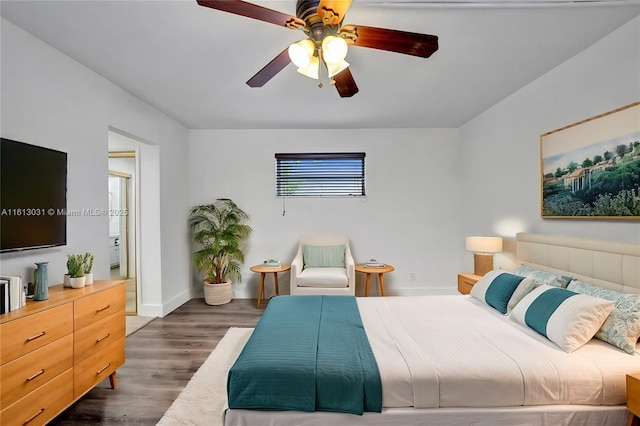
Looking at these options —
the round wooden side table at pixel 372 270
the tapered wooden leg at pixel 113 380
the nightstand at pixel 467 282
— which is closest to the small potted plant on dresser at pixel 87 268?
the tapered wooden leg at pixel 113 380

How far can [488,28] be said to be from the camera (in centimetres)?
208

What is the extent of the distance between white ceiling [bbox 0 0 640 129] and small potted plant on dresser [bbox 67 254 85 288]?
1623 millimetres

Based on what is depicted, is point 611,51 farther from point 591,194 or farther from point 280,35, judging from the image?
point 280,35

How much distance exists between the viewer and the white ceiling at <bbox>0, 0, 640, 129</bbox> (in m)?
1.89

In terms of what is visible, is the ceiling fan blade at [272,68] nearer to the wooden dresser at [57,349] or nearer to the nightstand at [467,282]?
the wooden dresser at [57,349]

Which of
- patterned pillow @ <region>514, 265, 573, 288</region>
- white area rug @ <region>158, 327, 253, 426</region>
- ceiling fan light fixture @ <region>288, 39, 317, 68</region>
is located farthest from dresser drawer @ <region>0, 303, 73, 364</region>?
patterned pillow @ <region>514, 265, 573, 288</region>

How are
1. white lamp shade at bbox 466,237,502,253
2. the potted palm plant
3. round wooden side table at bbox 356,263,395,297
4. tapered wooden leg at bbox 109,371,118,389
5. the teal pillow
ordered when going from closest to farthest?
tapered wooden leg at bbox 109,371,118,389, white lamp shade at bbox 466,237,502,253, round wooden side table at bbox 356,263,395,297, the potted palm plant, the teal pillow

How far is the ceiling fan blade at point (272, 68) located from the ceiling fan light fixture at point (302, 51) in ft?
0.60

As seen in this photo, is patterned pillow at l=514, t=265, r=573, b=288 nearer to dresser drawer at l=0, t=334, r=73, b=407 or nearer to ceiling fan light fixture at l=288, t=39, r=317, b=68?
ceiling fan light fixture at l=288, t=39, r=317, b=68

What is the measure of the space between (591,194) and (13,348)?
12.7 ft

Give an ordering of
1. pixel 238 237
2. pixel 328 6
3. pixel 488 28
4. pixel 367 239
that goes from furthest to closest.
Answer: pixel 367 239
pixel 238 237
pixel 488 28
pixel 328 6

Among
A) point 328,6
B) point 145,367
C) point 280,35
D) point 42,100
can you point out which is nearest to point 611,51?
point 328,6

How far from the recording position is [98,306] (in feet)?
6.76

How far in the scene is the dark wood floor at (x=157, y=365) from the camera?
1983mm
